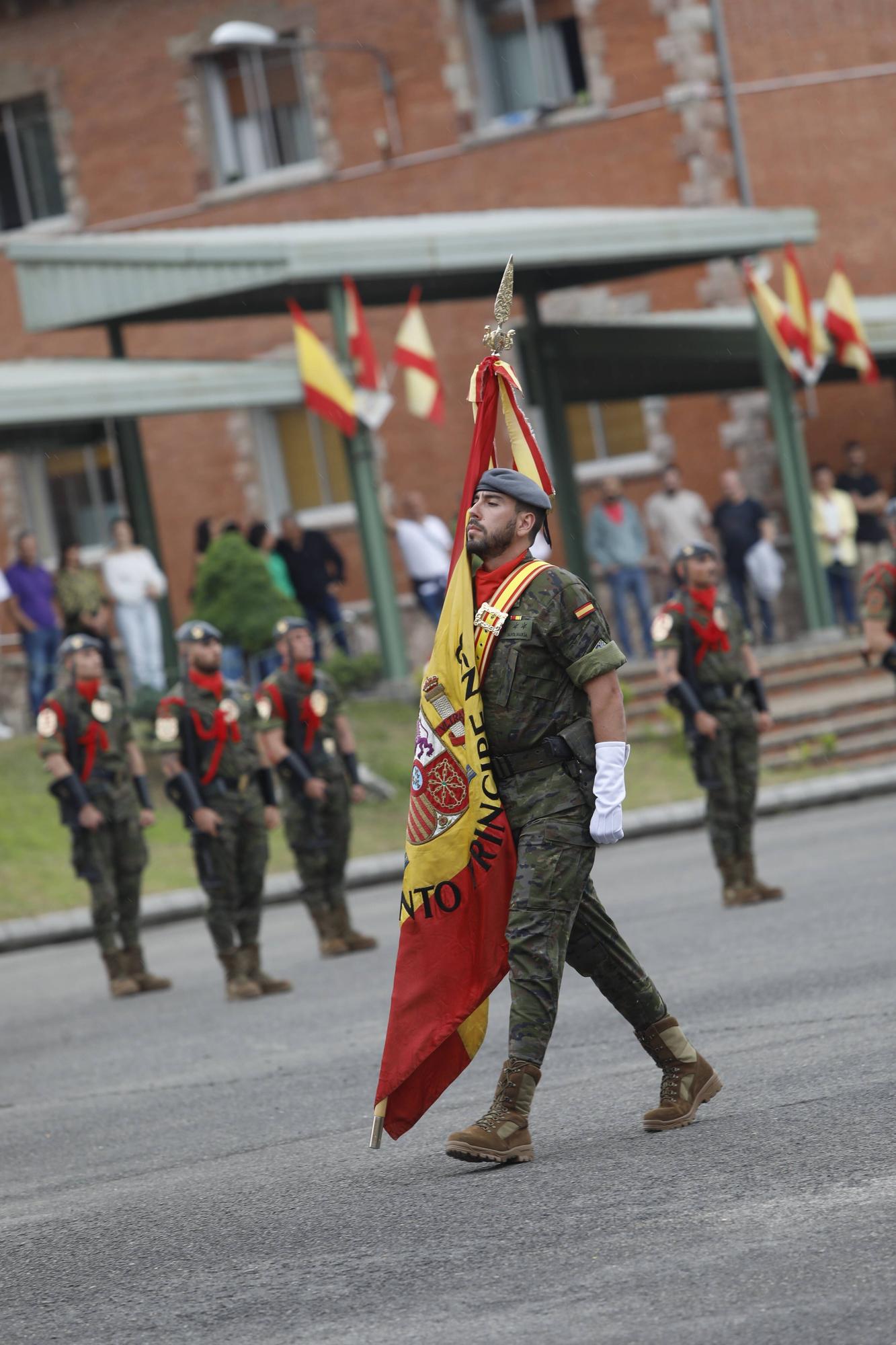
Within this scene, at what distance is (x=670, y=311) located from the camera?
Result: 29703 millimetres

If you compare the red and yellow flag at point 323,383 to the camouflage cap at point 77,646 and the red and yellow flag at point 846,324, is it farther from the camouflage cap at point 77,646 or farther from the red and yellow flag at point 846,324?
the camouflage cap at point 77,646

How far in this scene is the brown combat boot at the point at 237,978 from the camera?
11805 millimetres

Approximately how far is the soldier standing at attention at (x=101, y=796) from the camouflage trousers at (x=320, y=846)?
0.88 metres

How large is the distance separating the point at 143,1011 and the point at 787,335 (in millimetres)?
14890

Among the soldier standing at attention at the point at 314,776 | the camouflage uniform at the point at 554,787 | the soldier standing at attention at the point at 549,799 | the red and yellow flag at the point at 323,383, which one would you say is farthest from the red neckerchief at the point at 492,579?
the red and yellow flag at the point at 323,383

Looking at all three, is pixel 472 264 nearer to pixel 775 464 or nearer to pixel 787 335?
pixel 787 335

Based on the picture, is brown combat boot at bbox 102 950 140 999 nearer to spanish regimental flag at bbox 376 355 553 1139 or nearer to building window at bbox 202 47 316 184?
spanish regimental flag at bbox 376 355 553 1139

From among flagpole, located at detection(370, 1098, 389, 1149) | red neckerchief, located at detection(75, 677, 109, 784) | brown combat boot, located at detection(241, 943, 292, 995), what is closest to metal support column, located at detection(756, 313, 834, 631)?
red neckerchief, located at detection(75, 677, 109, 784)

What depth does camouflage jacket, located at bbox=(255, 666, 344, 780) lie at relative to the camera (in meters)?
13.4

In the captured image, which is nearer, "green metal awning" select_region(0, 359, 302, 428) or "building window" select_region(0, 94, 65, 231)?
"green metal awning" select_region(0, 359, 302, 428)

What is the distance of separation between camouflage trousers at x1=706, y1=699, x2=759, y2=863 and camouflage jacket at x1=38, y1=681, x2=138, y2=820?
346 cm

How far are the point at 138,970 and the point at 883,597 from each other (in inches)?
193

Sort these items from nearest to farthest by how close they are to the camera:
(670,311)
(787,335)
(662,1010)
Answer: (662,1010) → (787,335) → (670,311)

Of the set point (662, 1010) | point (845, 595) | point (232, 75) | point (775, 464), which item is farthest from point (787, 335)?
point (662, 1010)
